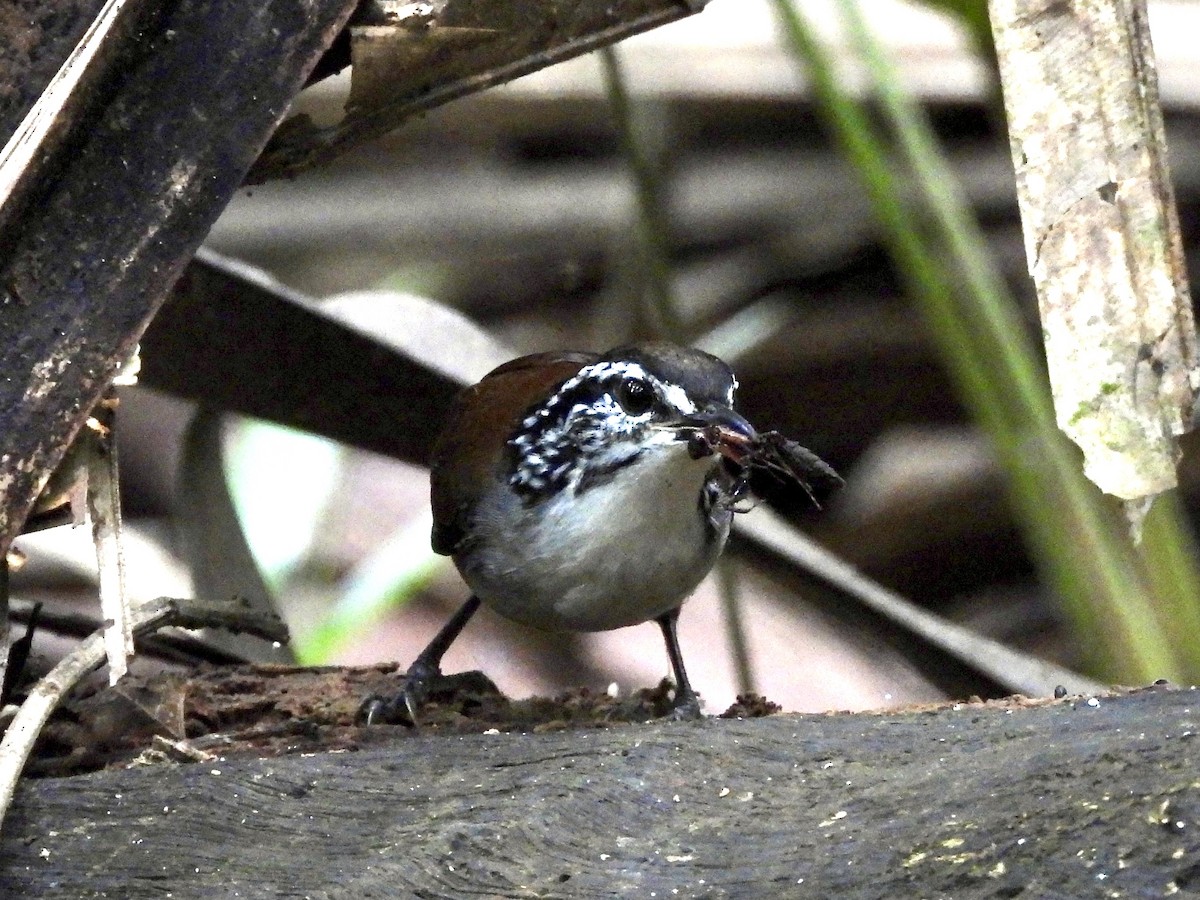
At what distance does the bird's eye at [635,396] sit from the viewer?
311 centimetres

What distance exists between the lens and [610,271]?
700 centimetres

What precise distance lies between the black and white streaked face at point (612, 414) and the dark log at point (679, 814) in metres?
0.75

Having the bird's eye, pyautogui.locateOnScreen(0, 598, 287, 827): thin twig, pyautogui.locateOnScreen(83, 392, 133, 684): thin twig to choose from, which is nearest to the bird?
the bird's eye

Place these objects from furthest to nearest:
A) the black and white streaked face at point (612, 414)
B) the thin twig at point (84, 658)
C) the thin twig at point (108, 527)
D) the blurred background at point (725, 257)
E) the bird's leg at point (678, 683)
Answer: the blurred background at point (725, 257)
the bird's leg at point (678, 683)
the black and white streaked face at point (612, 414)
the thin twig at point (108, 527)
the thin twig at point (84, 658)

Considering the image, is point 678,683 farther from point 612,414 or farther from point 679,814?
point 679,814

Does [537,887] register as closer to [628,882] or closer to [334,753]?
[628,882]

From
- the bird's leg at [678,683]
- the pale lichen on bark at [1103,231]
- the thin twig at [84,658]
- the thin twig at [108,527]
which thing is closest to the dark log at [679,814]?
the thin twig at [84,658]

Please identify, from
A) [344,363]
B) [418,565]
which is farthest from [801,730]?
[418,565]

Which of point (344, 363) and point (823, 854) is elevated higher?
point (344, 363)

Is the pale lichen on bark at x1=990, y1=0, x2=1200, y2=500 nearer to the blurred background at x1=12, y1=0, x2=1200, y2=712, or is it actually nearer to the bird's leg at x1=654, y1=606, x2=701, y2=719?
Result: the bird's leg at x1=654, y1=606, x2=701, y2=719

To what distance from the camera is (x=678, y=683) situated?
3654 millimetres

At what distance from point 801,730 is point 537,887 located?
0.47m

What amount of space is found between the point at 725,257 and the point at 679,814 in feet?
17.0

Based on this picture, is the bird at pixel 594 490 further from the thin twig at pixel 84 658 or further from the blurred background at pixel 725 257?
the blurred background at pixel 725 257
